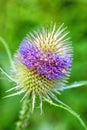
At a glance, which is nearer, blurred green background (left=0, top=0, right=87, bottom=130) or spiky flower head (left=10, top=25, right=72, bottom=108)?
spiky flower head (left=10, top=25, right=72, bottom=108)

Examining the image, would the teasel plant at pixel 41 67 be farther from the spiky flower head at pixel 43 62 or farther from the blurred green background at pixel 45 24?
the blurred green background at pixel 45 24

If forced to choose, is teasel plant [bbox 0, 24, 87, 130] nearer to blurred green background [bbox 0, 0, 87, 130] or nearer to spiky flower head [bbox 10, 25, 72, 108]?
spiky flower head [bbox 10, 25, 72, 108]

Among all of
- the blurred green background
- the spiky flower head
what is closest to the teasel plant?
the spiky flower head

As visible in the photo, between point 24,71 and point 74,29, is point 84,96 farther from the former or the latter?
point 24,71

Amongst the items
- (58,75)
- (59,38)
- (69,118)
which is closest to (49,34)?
(59,38)

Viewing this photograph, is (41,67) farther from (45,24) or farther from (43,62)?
(45,24)

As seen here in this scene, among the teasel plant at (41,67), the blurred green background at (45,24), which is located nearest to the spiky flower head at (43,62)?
the teasel plant at (41,67)

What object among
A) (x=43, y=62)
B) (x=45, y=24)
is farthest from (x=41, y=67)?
(x=45, y=24)
